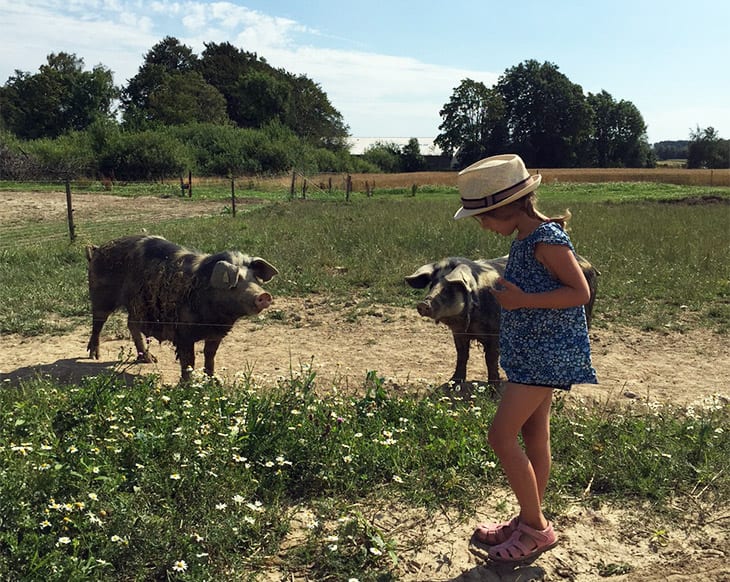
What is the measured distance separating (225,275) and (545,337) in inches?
132

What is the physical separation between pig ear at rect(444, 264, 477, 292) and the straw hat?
2.70 m

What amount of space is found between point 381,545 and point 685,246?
39.0 feet

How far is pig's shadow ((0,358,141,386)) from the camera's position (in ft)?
19.2

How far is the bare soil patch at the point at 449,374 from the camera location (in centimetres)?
299

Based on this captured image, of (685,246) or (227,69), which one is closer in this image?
(685,246)

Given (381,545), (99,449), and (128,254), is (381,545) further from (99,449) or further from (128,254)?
(128,254)

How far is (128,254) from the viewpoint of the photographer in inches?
253

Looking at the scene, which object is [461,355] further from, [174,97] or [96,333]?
[174,97]

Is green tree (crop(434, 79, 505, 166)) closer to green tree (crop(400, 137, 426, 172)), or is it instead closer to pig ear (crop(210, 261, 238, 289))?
green tree (crop(400, 137, 426, 172))

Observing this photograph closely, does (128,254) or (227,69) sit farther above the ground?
(227,69)

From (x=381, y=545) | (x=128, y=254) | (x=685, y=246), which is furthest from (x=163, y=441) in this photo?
(x=685, y=246)

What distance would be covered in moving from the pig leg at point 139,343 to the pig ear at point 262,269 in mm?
1393

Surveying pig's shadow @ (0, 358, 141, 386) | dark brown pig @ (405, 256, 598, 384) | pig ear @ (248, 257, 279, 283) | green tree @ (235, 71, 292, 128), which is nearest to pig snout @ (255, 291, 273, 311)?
pig ear @ (248, 257, 279, 283)

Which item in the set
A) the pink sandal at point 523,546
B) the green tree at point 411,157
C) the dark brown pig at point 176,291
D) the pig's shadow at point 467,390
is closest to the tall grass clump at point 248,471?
the pink sandal at point 523,546
